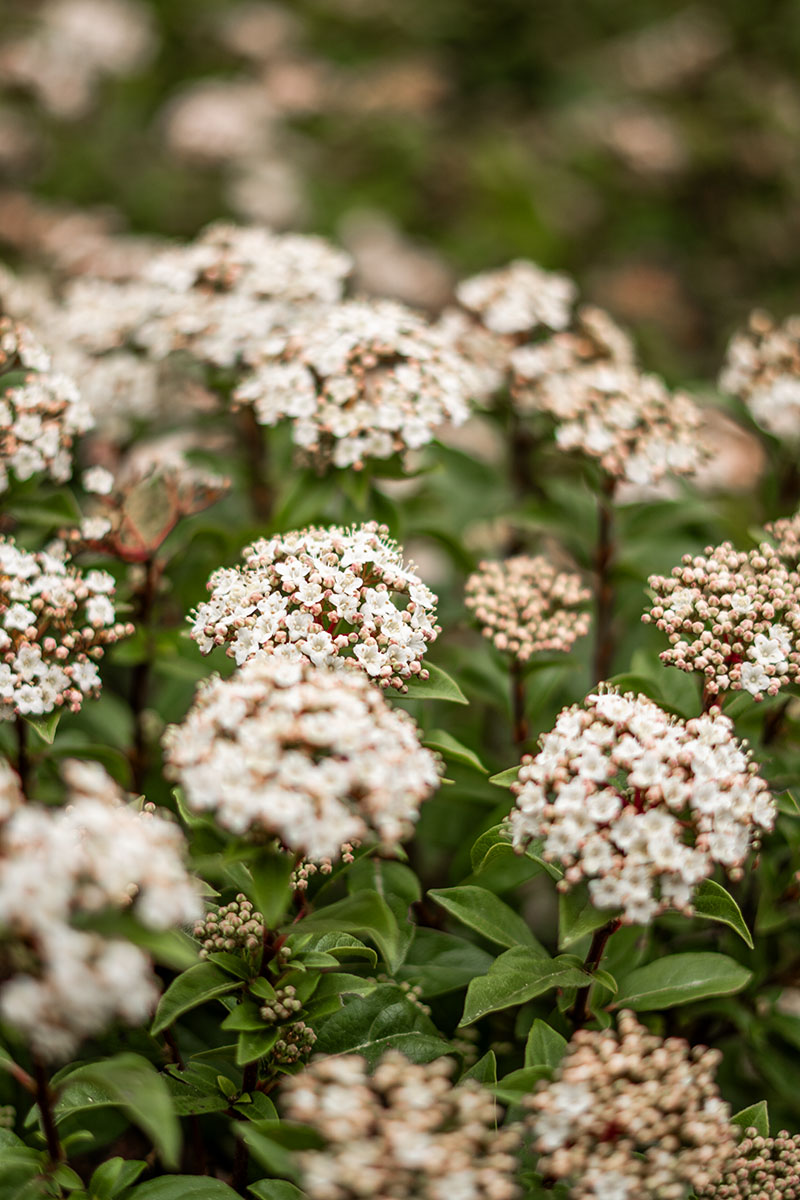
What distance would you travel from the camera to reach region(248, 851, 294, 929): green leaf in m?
1.92

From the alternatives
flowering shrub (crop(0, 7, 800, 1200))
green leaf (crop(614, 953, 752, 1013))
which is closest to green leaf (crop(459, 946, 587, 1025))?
flowering shrub (crop(0, 7, 800, 1200))

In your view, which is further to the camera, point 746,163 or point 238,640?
point 746,163

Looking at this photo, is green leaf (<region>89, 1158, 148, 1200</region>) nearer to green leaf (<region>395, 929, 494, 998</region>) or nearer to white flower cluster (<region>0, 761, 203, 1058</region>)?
white flower cluster (<region>0, 761, 203, 1058</region>)

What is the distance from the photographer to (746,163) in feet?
21.8

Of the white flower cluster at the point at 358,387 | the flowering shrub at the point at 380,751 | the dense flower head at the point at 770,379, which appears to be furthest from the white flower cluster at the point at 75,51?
the dense flower head at the point at 770,379

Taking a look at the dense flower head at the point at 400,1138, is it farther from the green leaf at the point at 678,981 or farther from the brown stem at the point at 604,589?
the brown stem at the point at 604,589

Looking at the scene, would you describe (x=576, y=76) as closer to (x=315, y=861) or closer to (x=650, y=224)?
(x=650, y=224)

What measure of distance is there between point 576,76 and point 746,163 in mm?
2174

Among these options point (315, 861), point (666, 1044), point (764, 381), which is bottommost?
point (315, 861)

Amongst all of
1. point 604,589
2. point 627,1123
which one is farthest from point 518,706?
point 627,1123

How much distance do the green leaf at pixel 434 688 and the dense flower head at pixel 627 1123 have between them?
2.57 ft

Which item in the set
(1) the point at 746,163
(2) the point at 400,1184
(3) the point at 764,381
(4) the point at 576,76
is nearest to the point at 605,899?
(2) the point at 400,1184

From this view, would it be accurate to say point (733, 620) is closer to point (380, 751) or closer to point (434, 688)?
point (434, 688)

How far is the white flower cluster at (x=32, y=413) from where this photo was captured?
281 centimetres
